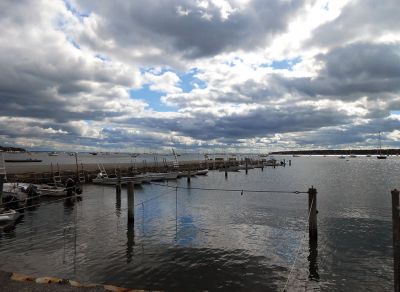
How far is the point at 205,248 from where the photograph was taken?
63.4 ft

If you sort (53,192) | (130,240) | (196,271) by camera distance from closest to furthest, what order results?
(196,271)
(130,240)
(53,192)

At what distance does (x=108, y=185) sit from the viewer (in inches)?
2083

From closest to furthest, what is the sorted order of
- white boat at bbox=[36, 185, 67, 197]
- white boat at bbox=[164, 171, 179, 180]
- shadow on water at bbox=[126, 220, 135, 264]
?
1. shadow on water at bbox=[126, 220, 135, 264]
2. white boat at bbox=[36, 185, 67, 197]
3. white boat at bbox=[164, 171, 179, 180]

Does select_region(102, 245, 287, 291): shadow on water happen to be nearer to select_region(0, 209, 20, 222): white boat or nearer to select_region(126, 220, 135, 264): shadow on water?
select_region(126, 220, 135, 264): shadow on water

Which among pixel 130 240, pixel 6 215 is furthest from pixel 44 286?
pixel 6 215

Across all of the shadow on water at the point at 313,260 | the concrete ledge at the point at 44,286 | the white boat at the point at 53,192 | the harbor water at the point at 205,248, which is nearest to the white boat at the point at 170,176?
the white boat at the point at 53,192

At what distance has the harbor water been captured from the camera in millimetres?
14781

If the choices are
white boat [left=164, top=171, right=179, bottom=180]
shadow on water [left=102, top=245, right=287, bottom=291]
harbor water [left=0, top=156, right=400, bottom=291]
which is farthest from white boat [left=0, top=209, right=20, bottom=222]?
white boat [left=164, top=171, right=179, bottom=180]

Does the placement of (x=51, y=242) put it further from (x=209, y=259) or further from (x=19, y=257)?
(x=209, y=259)

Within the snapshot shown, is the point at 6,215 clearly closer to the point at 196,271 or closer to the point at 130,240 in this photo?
the point at 130,240

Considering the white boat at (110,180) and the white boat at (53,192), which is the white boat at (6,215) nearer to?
the white boat at (53,192)

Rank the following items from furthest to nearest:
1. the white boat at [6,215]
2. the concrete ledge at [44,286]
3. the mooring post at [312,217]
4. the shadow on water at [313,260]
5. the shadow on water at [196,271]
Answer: the white boat at [6,215]
the mooring post at [312,217]
the shadow on water at [313,260]
the shadow on water at [196,271]
the concrete ledge at [44,286]

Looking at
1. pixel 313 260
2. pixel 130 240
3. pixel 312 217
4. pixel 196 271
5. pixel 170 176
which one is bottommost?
pixel 313 260

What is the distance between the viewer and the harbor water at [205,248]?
1478 cm
